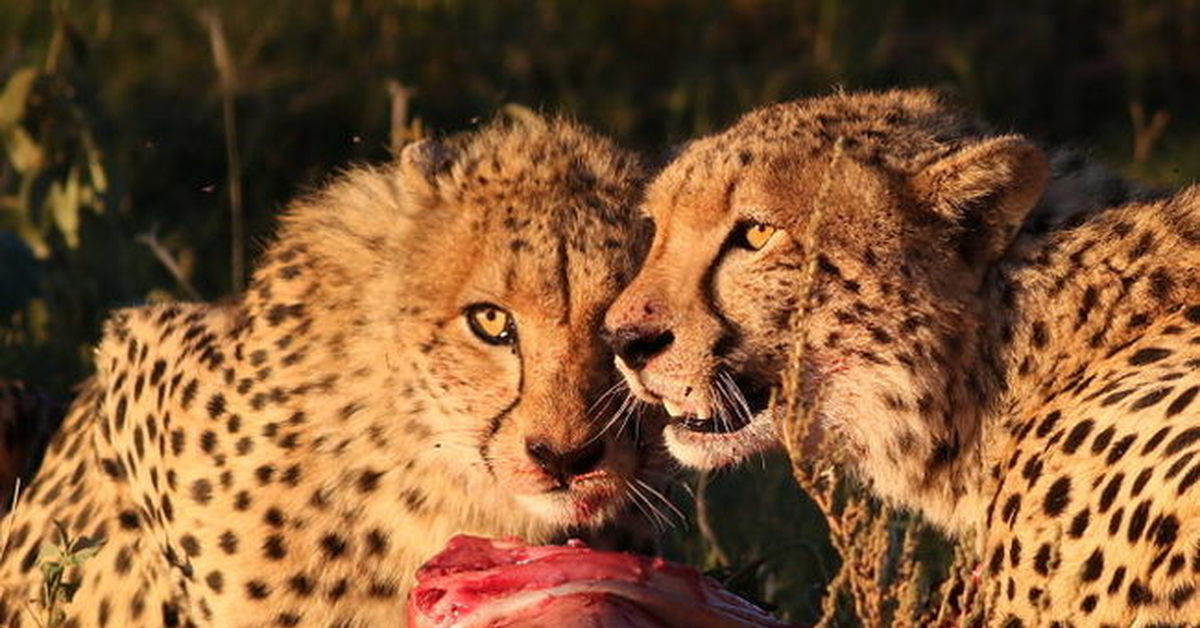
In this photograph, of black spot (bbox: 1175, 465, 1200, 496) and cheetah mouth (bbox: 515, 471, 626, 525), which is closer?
black spot (bbox: 1175, 465, 1200, 496)

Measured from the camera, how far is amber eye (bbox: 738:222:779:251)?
13.2 ft

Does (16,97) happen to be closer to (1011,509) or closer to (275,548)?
(275,548)

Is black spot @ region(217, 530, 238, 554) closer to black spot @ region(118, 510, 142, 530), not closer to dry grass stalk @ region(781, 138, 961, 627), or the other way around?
black spot @ region(118, 510, 142, 530)

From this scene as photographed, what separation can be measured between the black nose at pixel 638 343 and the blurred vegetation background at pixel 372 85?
2046mm

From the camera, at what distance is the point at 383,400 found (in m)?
4.35

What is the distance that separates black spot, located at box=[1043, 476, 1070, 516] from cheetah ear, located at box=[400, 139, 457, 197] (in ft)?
3.88

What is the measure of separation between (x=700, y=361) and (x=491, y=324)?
1.29 ft

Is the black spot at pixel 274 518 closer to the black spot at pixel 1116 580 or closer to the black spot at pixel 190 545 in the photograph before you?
the black spot at pixel 190 545

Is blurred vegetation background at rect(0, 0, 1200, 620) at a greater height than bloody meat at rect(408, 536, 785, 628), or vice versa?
blurred vegetation background at rect(0, 0, 1200, 620)

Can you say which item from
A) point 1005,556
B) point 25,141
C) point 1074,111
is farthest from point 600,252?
point 1074,111

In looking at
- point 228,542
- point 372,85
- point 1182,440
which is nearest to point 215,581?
point 228,542

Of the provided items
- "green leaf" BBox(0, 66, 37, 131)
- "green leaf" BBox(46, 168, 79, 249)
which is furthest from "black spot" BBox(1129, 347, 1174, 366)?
"green leaf" BBox(0, 66, 37, 131)

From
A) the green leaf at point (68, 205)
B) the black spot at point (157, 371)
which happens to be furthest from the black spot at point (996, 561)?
the green leaf at point (68, 205)

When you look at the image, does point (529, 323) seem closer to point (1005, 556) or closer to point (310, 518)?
point (310, 518)
